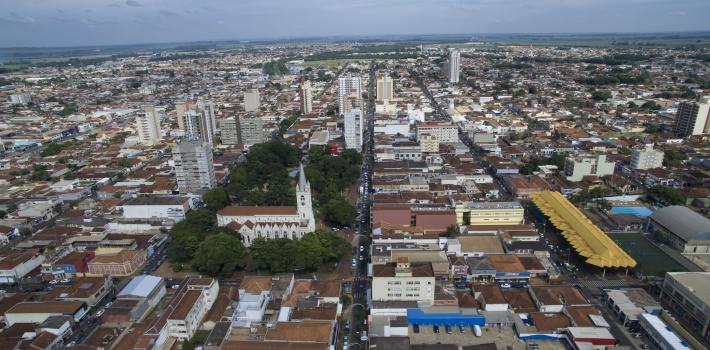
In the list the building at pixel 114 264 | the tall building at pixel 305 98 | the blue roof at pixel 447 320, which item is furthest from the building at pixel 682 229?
the tall building at pixel 305 98

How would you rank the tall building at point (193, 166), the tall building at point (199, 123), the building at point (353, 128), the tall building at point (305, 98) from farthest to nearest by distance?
the tall building at point (305, 98) → the tall building at point (199, 123) → the building at point (353, 128) → the tall building at point (193, 166)

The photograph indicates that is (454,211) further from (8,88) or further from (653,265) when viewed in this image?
(8,88)

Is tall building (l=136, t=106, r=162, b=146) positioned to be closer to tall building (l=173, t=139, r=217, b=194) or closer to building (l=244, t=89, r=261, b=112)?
tall building (l=173, t=139, r=217, b=194)

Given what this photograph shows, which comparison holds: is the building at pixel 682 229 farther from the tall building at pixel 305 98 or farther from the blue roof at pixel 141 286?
the tall building at pixel 305 98

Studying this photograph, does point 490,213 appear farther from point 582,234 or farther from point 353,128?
point 353,128

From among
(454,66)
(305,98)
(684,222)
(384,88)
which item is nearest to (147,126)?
→ (305,98)

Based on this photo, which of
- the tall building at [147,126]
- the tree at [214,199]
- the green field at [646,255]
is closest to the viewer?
the green field at [646,255]

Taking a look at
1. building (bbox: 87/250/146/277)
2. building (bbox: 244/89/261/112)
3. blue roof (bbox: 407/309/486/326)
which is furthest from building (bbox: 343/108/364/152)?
blue roof (bbox: 407/309/486/326)
